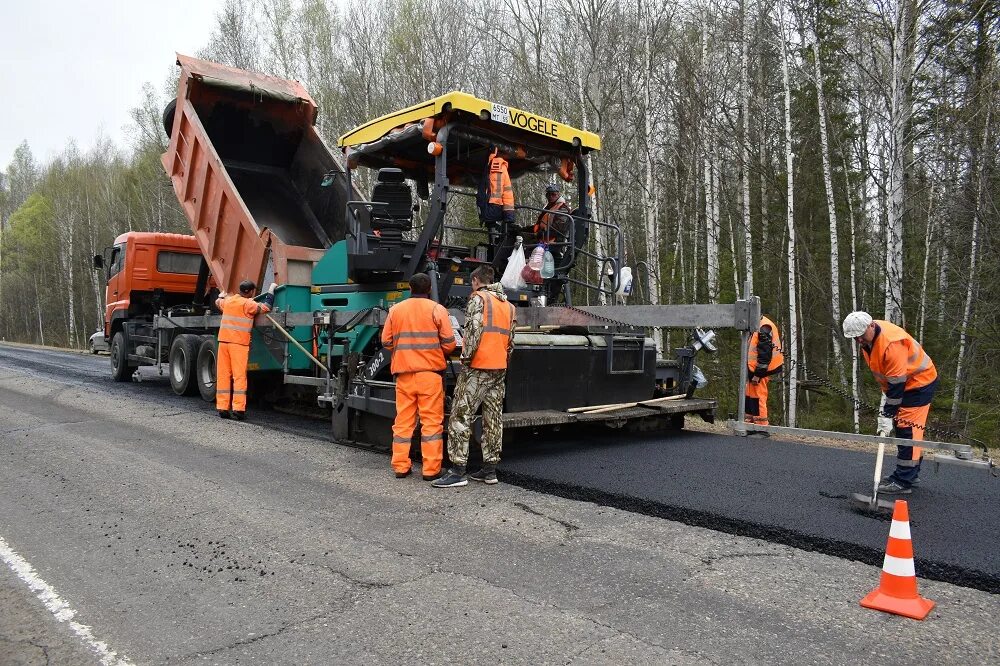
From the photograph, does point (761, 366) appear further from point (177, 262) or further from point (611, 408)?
point (177, 262)

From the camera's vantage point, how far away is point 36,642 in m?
2.60

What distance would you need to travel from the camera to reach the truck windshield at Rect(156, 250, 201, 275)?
37.4ft

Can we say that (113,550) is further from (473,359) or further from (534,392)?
(534,392)

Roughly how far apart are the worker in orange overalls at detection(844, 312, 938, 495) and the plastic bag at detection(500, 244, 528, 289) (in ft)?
8.55

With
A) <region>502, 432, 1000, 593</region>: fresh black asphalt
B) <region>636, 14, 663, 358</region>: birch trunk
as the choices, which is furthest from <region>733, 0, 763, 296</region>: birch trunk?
<region>502, 432, 1000, 593</region>: fresh black asphalt

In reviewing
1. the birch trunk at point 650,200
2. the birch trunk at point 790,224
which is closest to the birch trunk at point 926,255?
the birch trunk at point 790,224

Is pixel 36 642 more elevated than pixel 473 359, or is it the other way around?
pixel 473 359

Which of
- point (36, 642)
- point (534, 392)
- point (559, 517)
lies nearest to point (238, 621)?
point (36, 642)

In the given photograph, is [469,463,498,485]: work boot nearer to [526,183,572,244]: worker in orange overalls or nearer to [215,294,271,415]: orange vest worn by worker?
[526,183,572,244]: worker in orange overalls

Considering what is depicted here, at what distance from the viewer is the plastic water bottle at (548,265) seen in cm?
625

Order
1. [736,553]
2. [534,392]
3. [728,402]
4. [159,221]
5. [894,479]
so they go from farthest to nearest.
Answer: [159,221] → [728,402] → [534,392] → [894,479] → [736,553]

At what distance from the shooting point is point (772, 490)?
457 centimetres

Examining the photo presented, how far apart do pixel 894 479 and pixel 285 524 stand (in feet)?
12.2

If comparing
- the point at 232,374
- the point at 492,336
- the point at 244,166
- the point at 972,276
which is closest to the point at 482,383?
the point at 492,336
